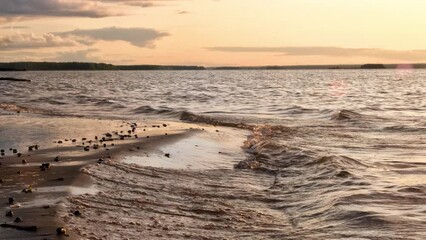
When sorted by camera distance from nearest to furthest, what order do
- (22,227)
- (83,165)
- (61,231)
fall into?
(61,231), (22,227), (83,165)

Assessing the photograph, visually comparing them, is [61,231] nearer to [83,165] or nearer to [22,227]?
[22,227]

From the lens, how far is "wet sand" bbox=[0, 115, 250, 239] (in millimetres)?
9867

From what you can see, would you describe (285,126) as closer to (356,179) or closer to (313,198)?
(356,179)

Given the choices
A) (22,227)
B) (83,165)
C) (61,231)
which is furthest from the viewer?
(83,165)

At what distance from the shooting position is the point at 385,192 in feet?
46.0

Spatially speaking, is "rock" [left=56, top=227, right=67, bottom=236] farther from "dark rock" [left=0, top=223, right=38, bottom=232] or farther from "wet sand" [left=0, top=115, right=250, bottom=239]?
"dark rock" [left=0, top=223, right=38, bottom=232]

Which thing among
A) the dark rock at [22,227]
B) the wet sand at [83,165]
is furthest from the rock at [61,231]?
the dark rock at [22,227]

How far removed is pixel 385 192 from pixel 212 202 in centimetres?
412

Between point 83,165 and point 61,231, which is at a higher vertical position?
point 61,231

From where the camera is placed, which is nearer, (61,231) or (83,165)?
(61,231)

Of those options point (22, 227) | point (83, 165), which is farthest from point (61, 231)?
point (83, 165)

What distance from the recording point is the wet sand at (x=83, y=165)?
388 inches

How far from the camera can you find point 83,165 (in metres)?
15.1

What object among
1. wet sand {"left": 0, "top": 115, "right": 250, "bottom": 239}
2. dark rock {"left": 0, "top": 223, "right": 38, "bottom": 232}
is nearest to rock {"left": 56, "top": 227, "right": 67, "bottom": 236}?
wet sand {"left": 0, "top": 115, "right": 250, "bottom": 239}
